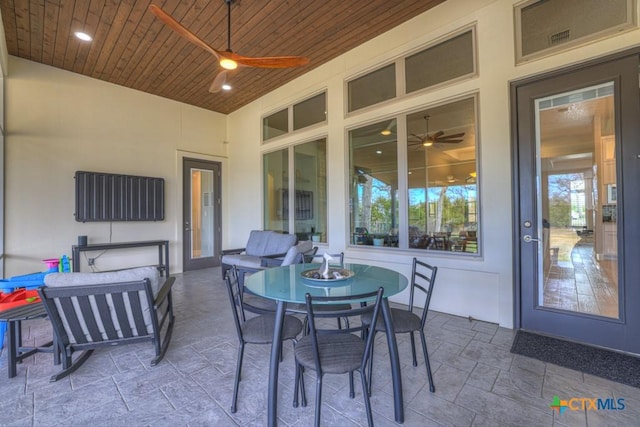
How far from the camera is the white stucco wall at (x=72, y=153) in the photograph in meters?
4.26

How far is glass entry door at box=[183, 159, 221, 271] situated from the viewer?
6.09m

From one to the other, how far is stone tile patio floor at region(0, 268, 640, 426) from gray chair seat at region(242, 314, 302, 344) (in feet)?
1.38

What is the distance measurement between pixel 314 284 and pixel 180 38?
12.7ft

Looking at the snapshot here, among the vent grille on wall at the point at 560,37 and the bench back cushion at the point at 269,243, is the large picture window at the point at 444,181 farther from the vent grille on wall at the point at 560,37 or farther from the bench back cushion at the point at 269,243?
the bench back cushion at the point at 269,243

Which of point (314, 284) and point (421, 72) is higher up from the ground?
point (421, 72)

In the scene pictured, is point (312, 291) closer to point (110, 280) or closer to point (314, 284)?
point (314, 284)

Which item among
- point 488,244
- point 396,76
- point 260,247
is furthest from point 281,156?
point 488,244

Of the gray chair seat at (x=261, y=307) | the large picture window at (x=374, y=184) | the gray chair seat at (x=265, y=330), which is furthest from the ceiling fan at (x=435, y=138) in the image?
the gray chair seat at (x=265, y=330)

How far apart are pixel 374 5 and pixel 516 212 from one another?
9.15ft

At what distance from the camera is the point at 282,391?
6.60 feet

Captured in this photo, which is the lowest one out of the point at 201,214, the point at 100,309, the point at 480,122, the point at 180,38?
the point at 100,309

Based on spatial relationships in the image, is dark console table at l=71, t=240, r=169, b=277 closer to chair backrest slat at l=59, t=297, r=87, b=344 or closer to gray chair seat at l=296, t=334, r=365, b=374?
chair backrest slat at l=59, t=297, r=87, b=344

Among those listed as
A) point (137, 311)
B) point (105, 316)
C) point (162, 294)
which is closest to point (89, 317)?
point (105, 316)

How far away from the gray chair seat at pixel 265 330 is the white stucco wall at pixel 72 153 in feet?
14.5
